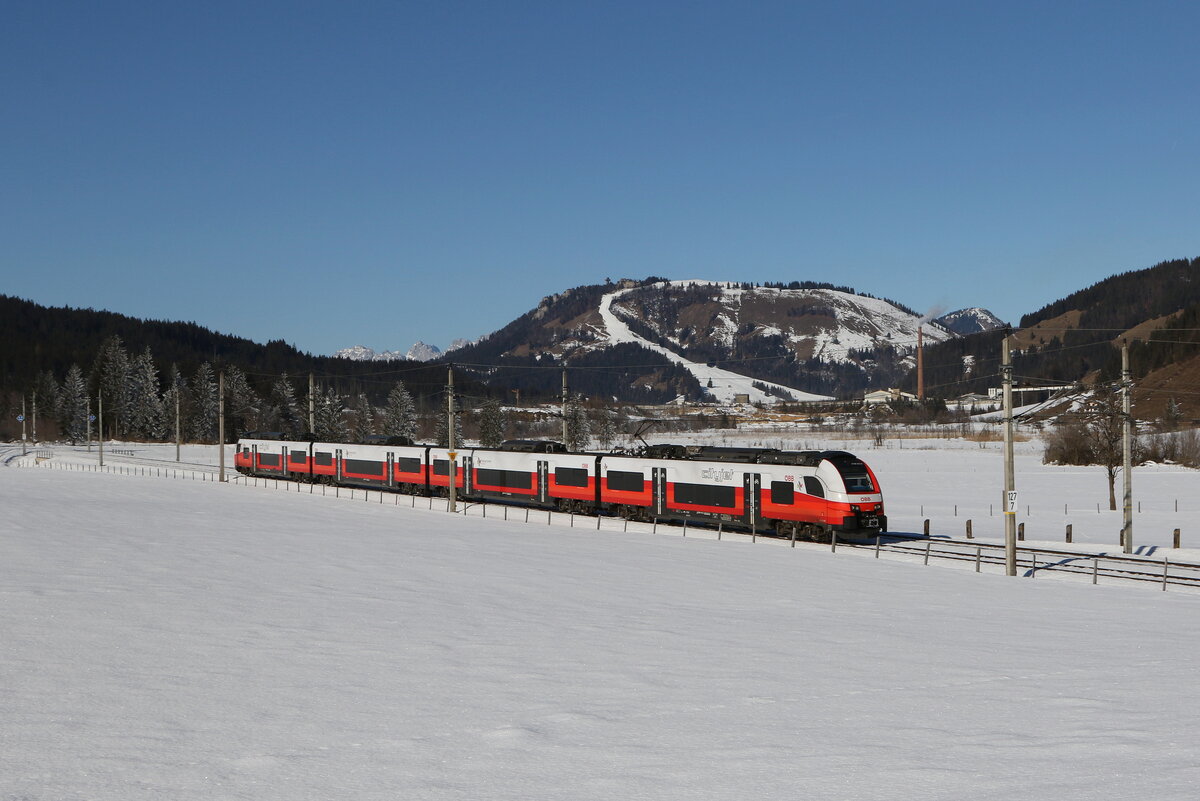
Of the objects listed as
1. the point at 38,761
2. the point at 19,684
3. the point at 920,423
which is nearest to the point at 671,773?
the point at 38,761

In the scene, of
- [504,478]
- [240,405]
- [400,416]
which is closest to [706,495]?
[504,478]

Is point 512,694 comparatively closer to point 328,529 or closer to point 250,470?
point 328,529

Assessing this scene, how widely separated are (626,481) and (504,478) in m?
10.1

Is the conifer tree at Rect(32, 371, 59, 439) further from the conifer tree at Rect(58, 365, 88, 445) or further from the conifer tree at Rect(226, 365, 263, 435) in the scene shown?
the conifer tree at Rect(226, 365, 263, 435)

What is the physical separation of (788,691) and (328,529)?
2960 centimetres

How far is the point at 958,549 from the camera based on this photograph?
3728 cm

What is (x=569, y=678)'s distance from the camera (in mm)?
13656

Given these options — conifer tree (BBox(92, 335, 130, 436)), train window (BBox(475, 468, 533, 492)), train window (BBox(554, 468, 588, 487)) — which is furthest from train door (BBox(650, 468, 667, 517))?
conifer tree (BBox(92, 335, 130, 436))

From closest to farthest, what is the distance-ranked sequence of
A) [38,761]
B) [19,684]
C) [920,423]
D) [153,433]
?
[38,761] < [19,684] < [153,433] < [920,423]

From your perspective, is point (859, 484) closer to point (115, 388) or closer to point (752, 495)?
point (752, 495)

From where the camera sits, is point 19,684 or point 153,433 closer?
point 19,684

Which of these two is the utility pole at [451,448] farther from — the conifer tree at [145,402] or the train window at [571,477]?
the conifer tree at [145,402]

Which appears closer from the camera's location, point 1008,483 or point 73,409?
point 1008,483

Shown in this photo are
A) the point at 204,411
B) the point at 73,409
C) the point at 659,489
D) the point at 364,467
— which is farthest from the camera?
the point at 204,411
